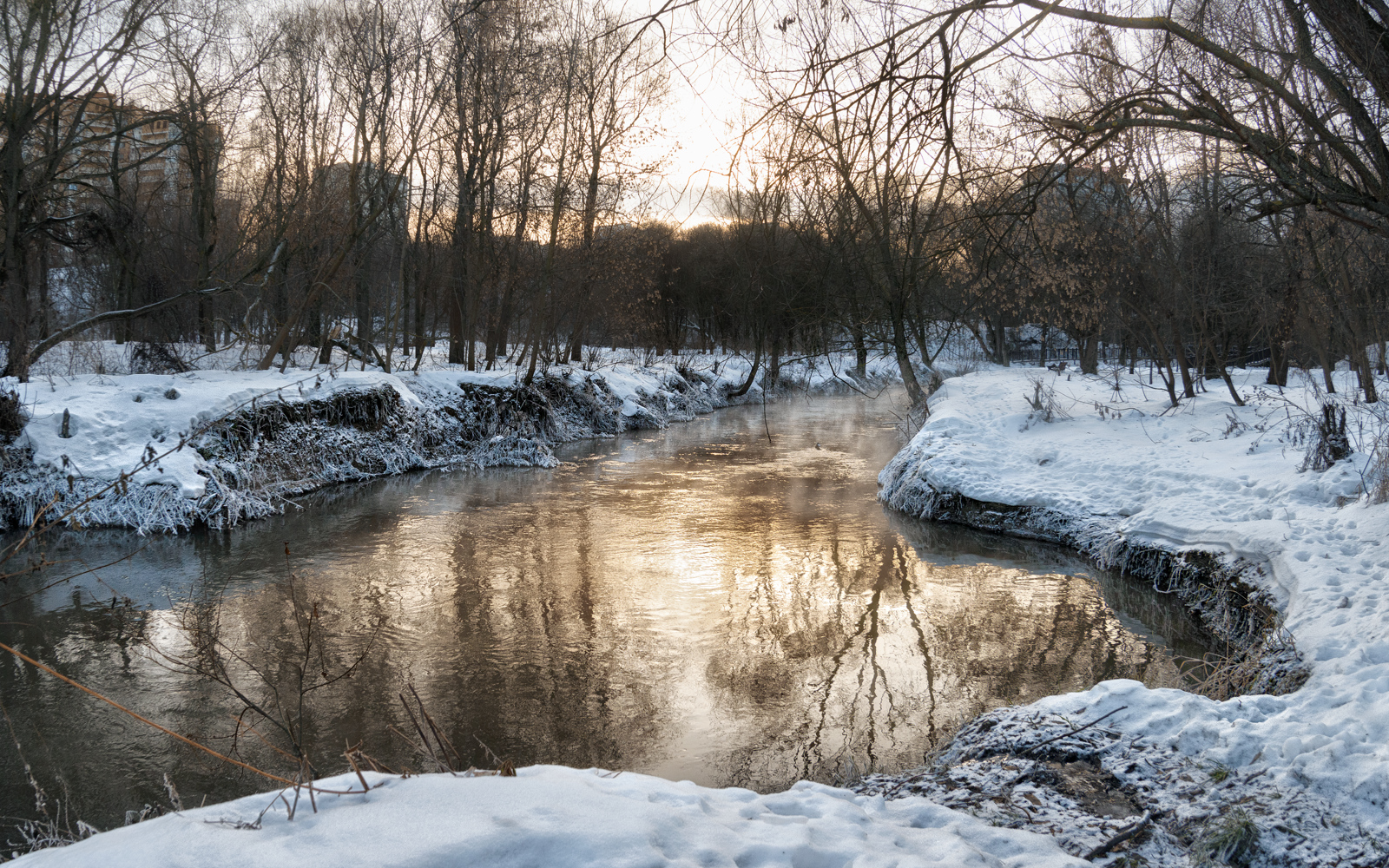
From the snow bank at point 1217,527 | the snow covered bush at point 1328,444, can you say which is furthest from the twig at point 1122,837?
the snow covered bush at point 1328,444

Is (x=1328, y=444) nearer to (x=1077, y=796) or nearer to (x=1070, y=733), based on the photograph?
(x=1070, y=733)

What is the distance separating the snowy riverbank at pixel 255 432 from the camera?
995 cm

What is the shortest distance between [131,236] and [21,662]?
16.6 metres

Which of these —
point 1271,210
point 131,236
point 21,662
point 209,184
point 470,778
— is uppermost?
point 209,184

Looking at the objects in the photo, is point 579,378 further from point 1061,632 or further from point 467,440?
point 1061,632

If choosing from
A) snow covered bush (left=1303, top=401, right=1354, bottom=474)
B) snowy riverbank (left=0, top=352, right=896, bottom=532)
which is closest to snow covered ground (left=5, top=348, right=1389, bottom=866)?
snow covered bush (left=1303, top=401, right=1354, bottom=474)

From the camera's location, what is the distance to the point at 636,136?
64.1 ft

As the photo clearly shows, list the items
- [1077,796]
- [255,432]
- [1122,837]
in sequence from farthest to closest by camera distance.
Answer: [255,432] < [1077,796] < [1122,837]

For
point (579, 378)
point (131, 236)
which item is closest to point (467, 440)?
point (579, 378)

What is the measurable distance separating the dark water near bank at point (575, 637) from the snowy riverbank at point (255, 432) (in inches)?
23.4

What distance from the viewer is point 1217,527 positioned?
8.13 m

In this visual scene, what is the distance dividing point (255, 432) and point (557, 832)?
11.3m

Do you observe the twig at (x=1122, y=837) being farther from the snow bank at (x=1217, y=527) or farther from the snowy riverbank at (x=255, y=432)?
the snowy riverbank at (x=255, y=432)

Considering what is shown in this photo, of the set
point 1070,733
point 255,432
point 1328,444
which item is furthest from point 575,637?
point 1328,444
